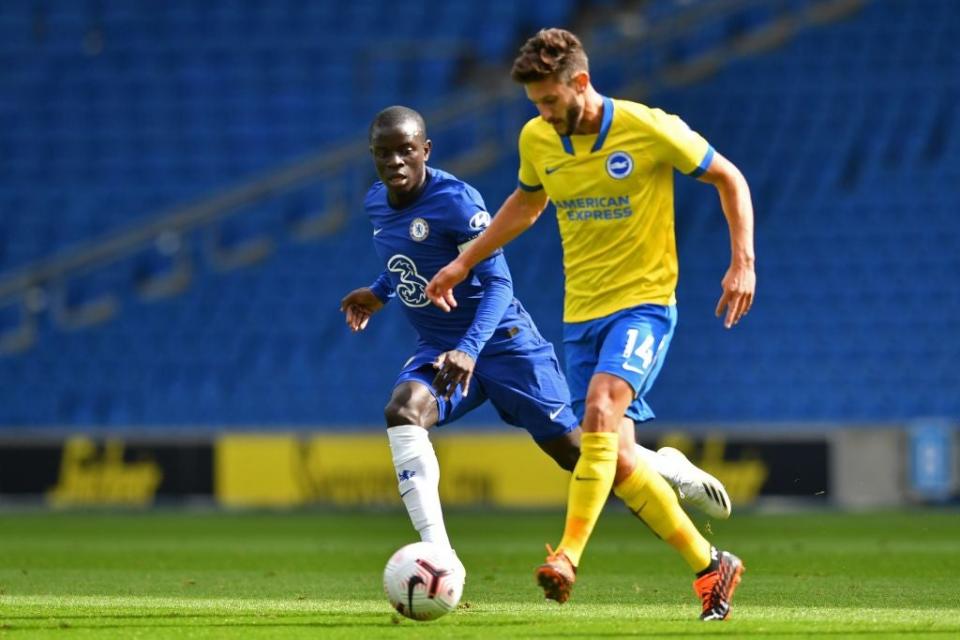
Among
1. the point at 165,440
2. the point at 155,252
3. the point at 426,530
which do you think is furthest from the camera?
the point at 155,252

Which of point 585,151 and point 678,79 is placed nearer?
point 585,151

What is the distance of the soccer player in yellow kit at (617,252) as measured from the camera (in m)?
6.18

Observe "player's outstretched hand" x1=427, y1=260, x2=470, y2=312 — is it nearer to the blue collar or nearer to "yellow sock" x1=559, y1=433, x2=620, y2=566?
the blue collar

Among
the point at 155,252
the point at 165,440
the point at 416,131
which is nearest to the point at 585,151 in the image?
the point at 416,131

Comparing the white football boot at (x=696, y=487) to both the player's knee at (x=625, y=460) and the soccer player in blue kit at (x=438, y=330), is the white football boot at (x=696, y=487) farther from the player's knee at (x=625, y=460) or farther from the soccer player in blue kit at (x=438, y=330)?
the player's knee at (x=625, y=460)

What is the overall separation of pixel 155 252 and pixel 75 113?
2.16 m

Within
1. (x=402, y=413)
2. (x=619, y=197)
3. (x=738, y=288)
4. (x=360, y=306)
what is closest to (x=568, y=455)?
(x=402, y=413)

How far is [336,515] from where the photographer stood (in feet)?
Answer: 51.6

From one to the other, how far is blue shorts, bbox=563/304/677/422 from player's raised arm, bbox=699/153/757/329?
0.27 meters

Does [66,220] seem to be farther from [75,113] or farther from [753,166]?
[753,166]

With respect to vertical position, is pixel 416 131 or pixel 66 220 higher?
pixel 66 220

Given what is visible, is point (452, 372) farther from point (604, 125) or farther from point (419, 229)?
point (604, 125)

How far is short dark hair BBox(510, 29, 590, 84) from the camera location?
6164 millimetres

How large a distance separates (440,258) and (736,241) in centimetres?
154
